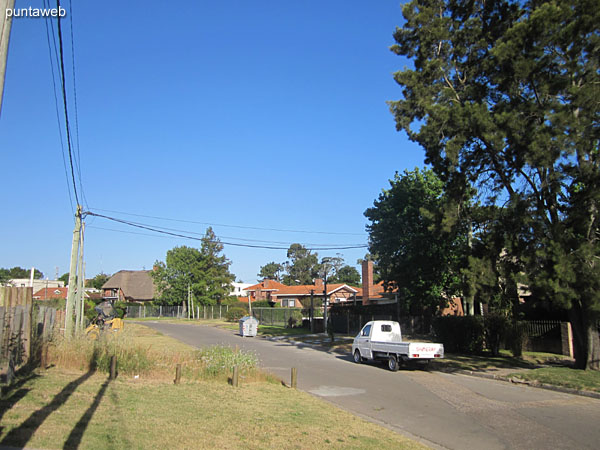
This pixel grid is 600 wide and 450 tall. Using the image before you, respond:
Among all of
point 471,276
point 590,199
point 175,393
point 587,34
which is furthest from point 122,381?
point 587,34

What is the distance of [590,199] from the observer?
602 inches

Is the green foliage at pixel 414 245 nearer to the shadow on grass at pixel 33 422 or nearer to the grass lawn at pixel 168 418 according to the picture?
the grass lawn at pixel 168 418

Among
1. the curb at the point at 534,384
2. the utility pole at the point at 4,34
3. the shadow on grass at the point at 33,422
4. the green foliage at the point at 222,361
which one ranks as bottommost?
the curb at the point at 534,384

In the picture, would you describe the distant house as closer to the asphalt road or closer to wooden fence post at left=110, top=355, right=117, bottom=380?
the asphalt road

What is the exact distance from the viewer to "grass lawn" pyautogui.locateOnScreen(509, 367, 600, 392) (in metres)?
13.5

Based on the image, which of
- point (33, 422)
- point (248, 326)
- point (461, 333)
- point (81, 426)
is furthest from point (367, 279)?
point (33, 422)

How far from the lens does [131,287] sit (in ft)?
284

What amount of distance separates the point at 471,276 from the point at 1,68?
602 inches

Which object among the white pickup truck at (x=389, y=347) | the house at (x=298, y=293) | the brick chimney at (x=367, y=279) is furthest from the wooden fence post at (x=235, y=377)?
the house at (x=298, y=293)

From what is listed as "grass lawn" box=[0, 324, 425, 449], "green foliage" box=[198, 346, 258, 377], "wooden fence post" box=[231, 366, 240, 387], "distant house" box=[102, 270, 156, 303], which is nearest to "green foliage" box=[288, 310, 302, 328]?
"green foliage" box=[198, 346, 258, 377]

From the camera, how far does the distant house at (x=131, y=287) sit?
277 feet

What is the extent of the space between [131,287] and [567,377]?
8137 centimetres

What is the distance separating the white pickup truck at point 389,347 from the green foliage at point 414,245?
1001 cm

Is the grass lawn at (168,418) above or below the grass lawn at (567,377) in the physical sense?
above
